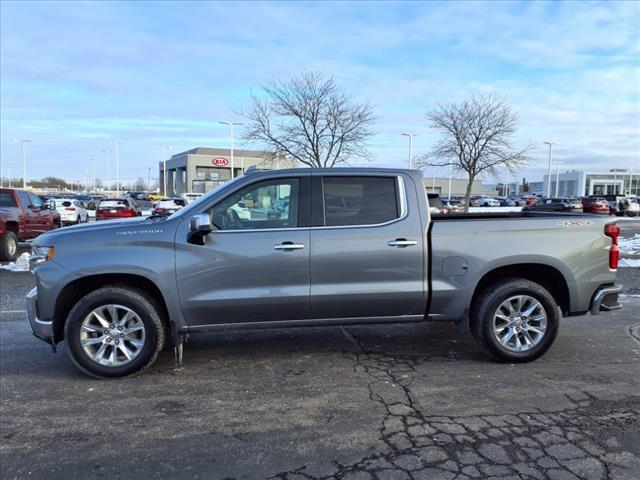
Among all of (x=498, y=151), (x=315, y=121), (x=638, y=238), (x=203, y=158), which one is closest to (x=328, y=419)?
(x=638, y=238)

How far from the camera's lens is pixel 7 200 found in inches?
508

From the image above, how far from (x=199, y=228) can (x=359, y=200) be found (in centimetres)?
154

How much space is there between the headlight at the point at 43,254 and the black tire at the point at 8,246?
914 centimetres

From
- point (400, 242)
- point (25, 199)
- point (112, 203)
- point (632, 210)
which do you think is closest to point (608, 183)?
point (632, 210)

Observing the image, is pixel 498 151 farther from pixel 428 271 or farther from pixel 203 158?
pixel 203 158

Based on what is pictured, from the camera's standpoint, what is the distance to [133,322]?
4.58 meters

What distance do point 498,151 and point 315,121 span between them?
9.85 m

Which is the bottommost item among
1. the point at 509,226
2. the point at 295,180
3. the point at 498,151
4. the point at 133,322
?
the point at 133,322

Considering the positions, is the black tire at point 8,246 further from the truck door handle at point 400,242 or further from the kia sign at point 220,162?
the kia sign at point 220,162

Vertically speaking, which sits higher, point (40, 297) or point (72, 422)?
point (40, 297)

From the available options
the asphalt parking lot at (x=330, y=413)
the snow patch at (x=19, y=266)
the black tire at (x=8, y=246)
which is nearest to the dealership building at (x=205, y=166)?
the black tire at (x=8, y=246)

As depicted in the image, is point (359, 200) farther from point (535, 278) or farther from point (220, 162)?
point (220, 162)

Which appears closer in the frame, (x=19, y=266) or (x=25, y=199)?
(x=19, y=266)

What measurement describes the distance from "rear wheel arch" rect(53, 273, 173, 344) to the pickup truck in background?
9049 millimetres
